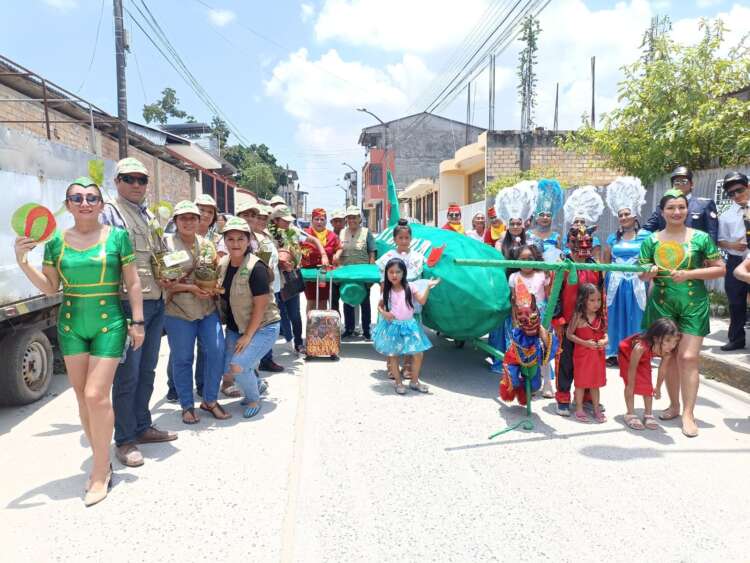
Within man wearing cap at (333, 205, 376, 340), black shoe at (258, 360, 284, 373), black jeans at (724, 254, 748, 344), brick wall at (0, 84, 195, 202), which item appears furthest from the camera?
brick wall at (0, 84, 195, 202)

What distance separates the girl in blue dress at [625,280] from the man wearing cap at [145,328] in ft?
14.5

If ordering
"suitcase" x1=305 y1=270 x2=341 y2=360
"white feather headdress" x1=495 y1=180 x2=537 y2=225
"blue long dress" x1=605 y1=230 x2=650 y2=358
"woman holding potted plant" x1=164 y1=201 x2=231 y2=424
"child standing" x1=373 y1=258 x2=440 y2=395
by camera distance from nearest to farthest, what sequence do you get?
"woman holding potted plant" x1=164 y1=201 x2=231 y2=424, "child standing" x1=373 y1=258 x2=440 y2=395, "blue long dress" x1=605 y1=230 x2=650 y2=358, "white feather headdress" x1=495 y1=180 x2=537 y2=225, "suitcase" x1=305 y1=270 x2=341 y2=360

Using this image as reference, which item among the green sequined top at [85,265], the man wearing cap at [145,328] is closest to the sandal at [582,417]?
the man wearing cap at [145,328]

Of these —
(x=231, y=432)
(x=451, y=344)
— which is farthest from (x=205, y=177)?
(x=231, y=432)

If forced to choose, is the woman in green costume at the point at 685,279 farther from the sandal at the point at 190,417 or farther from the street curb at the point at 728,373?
the sandal at the point at 190,417

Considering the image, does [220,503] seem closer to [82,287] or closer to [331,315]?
[82,287]

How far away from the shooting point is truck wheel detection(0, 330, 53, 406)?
4.50 metres

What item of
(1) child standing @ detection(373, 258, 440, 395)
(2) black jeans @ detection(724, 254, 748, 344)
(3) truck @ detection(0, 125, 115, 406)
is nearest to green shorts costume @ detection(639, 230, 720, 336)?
(1) child standing @ detection(373, 258, 440, 395)

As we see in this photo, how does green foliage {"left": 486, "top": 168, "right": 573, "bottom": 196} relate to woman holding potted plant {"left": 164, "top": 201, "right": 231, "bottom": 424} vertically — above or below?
above

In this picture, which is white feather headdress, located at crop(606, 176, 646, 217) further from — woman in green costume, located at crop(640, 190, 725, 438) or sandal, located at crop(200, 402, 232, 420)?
sandal, located at crop(200, 402, 232, 420)

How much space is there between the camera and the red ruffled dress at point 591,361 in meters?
4.30

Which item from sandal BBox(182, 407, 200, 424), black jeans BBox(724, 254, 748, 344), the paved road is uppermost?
black jeans BBox(724, 254, 748, 344)

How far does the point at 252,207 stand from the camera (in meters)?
5.41

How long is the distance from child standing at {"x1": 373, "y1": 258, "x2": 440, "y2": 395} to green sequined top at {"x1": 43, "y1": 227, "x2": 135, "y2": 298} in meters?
2.57
